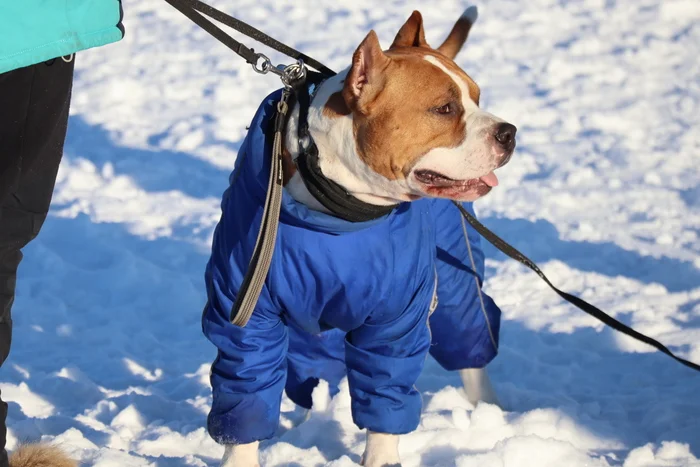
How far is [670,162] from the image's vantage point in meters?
6.18

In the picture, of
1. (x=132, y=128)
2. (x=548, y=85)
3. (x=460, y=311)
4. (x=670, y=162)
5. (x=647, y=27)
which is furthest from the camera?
(x=647, y=27)

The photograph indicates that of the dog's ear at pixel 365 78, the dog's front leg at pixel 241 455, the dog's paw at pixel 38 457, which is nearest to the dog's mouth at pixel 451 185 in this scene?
the dog's ear at pixel 365 78

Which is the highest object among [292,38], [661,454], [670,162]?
[292,38]

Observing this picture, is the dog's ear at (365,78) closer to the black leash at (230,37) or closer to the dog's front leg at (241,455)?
the black leash at (230,37)

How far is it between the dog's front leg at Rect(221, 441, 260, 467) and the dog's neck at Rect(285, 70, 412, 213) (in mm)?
883

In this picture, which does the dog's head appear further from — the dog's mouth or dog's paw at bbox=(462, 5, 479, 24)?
dog's paw at bbox=(462, 5, 479, 24)

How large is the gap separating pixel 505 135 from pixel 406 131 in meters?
0.28

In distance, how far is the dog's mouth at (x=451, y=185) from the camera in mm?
2771

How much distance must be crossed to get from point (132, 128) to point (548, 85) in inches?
121

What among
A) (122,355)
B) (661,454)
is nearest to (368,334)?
(661,454)

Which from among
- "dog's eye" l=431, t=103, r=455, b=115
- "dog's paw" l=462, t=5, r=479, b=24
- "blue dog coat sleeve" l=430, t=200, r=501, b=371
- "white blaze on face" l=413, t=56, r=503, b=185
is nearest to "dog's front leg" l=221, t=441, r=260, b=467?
"blue dog coat sleeve" l=430, t=200, r=501, b=371

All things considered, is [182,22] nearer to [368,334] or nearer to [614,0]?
[614,0]

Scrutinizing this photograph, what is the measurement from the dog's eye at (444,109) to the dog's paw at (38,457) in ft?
4.70

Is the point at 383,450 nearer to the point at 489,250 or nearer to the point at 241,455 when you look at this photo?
the point at 241,455
